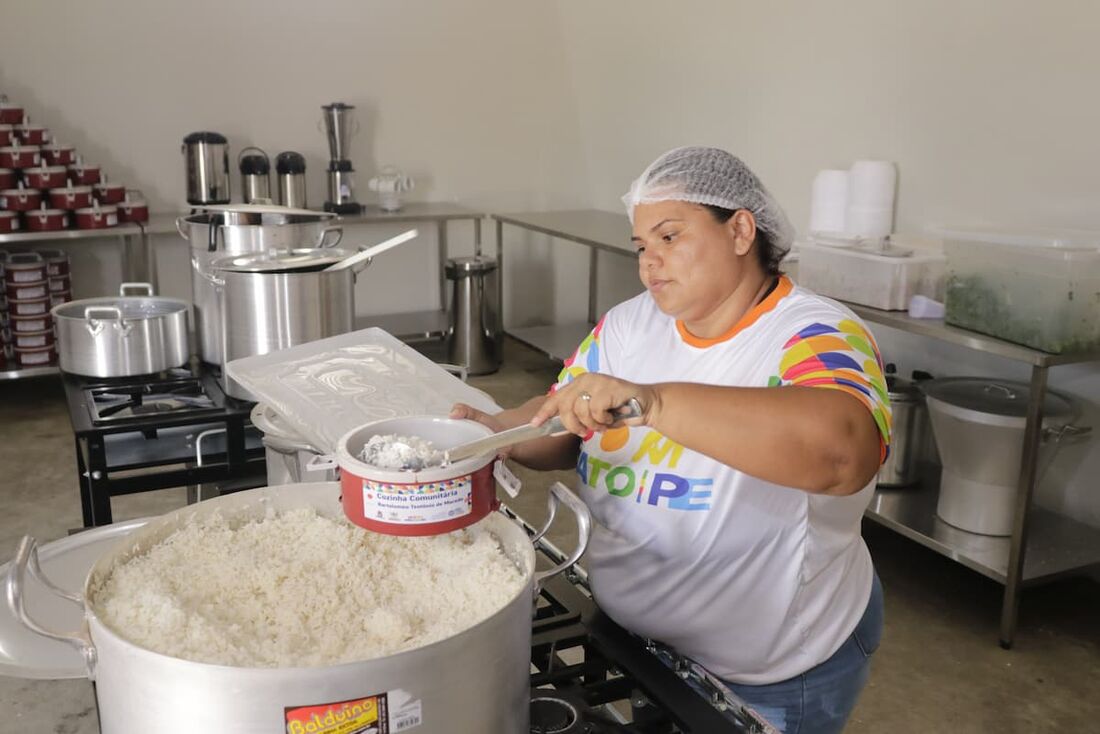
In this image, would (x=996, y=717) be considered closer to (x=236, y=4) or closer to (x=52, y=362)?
(x=52, y=362)

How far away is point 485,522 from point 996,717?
1806 millimetres

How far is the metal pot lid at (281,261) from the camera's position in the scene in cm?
204

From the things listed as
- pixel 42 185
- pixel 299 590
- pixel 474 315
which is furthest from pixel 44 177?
pixel 299 590

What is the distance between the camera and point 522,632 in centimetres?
89

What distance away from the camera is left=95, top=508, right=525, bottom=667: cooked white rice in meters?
0.87

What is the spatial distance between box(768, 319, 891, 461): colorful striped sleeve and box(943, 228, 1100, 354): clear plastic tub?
5.15 ft

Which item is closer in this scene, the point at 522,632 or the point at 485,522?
the point at 522,632

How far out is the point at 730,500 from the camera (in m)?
1.21

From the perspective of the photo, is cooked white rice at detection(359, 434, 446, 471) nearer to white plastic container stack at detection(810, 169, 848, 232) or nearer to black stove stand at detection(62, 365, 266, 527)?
black stove stand at detection(62, 365, 266, 527)

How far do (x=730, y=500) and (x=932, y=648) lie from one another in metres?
1.76

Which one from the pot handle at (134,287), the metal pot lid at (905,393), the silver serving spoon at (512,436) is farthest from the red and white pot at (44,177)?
the silver serving spoon at (512,436)

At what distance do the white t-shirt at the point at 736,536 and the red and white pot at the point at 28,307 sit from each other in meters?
3.76

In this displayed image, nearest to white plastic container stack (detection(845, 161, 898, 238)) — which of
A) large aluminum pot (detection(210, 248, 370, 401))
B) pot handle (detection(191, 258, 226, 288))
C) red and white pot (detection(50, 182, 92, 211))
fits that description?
large aluminum pot (detection(210, 248, 370, 401))

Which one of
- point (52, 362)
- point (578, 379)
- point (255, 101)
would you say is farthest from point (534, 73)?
point (578, 379)
